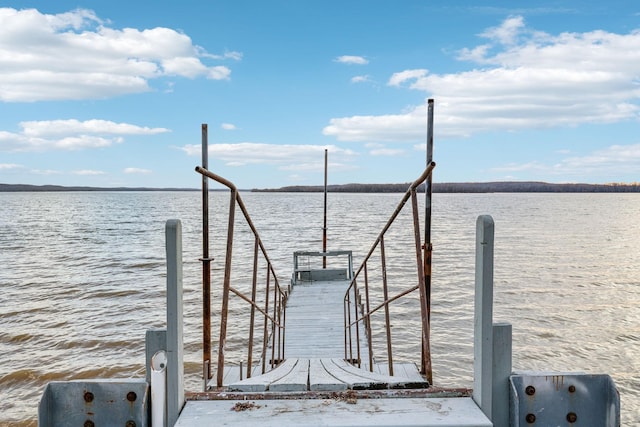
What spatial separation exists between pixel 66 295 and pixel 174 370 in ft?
46.8

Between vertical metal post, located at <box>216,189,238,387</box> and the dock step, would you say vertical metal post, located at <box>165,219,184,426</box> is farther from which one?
vertical metal post, located at <box>216,189,238,387</box>

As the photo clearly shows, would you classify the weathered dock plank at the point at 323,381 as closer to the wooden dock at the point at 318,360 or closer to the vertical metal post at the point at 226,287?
the wooden dock at the point at 318,360

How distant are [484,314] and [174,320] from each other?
159 cm

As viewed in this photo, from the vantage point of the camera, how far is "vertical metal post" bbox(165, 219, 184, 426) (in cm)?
238

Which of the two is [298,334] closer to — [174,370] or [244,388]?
[244,388]

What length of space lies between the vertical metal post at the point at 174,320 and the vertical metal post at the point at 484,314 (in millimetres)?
1531

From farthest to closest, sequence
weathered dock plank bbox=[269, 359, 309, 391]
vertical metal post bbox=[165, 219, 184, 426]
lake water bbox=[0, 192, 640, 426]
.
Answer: lake water bbox=[0, 192, 640, 426]
weathered dock plank bbox=[269, 359, 309, 391]
vertical metal post bbox=[165, 219, 184, 426]

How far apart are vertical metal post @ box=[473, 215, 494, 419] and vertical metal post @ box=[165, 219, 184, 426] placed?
153 cm

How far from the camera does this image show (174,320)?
241 cm

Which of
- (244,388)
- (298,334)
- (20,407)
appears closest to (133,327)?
(20,407)

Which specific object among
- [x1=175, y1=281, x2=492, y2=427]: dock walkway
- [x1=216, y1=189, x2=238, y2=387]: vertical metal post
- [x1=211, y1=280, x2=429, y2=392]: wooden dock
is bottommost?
[x1=211, y1=280, x2=429, y2=392]: wooden dock

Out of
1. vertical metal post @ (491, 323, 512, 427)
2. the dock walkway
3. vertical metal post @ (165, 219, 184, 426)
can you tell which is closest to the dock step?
the dock walkway

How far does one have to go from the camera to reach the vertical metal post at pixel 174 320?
2379 millimetres

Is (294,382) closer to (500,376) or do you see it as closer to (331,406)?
(331,406)
